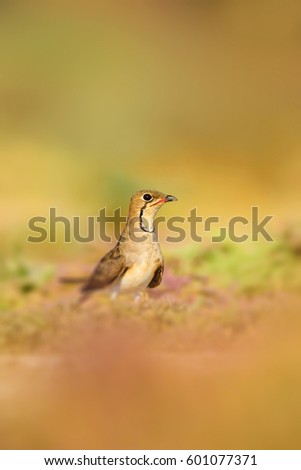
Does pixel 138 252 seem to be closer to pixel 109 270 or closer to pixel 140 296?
pixel 109 270

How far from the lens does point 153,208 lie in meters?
2.21

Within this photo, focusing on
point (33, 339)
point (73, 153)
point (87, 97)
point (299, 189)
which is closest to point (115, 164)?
point (73, 153)

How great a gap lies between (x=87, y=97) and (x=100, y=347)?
192 centimetres

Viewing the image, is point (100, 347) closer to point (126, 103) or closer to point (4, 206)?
point (4, 206)

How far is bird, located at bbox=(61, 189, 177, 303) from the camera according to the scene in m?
2.19

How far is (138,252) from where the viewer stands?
2186mm

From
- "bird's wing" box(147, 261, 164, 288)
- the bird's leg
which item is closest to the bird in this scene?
"bird's wing" box(147, 261, 164, 288)

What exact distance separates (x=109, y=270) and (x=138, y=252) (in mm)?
107

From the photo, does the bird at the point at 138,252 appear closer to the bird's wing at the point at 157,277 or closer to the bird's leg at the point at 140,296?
the bird's wing at the point at 157,277

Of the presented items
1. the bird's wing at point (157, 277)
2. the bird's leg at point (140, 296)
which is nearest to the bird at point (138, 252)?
the bird's wing at point (157, 277)

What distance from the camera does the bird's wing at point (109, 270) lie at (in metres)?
2.20

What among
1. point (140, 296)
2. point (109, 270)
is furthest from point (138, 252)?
point (140, 296)

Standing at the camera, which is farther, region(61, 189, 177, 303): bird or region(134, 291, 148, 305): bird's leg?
region(134, 291, 148, 305): bird's leg

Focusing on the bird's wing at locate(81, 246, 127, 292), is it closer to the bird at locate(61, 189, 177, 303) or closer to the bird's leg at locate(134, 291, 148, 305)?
the bird at locate(61, 189, 177, 303)
